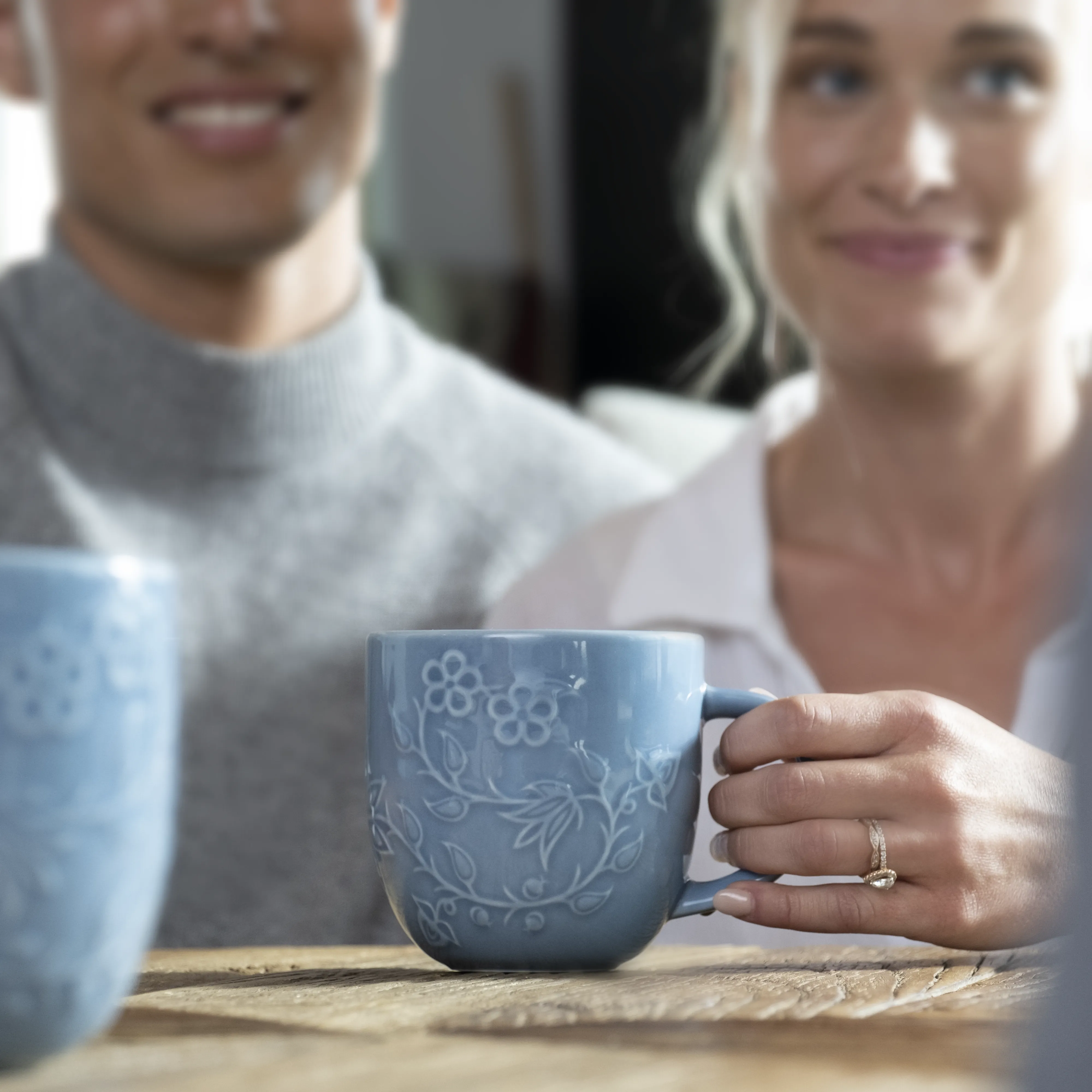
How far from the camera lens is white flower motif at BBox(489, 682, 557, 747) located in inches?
18.1

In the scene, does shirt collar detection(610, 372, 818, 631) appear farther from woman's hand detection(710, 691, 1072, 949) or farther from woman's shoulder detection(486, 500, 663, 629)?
woman's hand detection(710, 691, 1072, 949)

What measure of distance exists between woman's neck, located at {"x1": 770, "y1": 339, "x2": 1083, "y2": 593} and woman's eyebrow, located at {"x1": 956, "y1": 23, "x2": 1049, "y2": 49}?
0.22m

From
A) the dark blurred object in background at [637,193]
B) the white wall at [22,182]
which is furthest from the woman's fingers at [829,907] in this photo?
the white wall at [22,182]

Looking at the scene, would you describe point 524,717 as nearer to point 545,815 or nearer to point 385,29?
point 545,815

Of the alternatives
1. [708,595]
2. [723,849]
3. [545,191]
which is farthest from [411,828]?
[545,191]

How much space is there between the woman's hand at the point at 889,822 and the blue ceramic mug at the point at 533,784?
0.04 m

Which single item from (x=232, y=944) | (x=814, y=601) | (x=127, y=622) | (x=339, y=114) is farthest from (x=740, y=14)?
(x=127, y=622)

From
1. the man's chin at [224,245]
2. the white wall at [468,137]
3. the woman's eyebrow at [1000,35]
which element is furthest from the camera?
the white wall at [468,137]

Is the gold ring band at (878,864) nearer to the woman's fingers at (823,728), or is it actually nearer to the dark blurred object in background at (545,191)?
the woman's fingers at (823,728)

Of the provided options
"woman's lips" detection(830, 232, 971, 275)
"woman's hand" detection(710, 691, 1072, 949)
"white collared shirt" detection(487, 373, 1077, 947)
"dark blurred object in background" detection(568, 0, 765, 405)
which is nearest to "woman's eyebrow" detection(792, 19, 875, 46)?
"woman's lips" detection(830, 232, 971, 275)

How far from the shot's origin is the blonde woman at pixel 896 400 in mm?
1005

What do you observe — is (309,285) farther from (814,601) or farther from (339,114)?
(814,601)

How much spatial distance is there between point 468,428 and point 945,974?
839 mm

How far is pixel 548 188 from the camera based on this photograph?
233 cm
